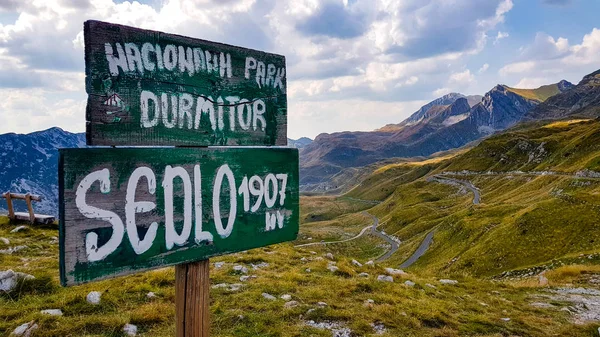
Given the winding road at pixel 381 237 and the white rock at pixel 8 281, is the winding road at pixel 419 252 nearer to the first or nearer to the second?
the winding road at pixel 381 237

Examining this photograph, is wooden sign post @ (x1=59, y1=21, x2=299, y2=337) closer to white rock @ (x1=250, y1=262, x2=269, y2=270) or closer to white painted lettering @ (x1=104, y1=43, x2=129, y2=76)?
white painted lettering @ (x1=104, y1=43, x2=129, y2=76)

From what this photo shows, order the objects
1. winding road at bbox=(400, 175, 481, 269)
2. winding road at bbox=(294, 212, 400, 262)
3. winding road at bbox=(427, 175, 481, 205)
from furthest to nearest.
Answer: winding road at bbox=(427, 175, 481, 205) < winding road at bbox=(294, 212, 400, 262) < winding road at bbox=(400, 175, 481, 269)

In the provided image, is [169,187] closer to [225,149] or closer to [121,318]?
[225,149]

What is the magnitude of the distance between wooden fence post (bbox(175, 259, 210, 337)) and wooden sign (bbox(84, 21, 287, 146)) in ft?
4.35

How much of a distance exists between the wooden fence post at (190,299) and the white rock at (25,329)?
4.28 meters

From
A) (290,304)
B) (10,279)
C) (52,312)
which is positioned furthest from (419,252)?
(52,312)

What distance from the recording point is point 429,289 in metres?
11.2

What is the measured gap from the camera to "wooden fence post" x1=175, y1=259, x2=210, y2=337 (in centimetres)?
366

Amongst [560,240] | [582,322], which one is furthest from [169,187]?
[560,240]

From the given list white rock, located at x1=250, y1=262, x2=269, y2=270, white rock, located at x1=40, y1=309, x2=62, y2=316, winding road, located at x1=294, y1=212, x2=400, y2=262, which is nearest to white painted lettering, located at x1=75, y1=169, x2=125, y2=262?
white rock, located at x1=40, y1=309, x2=62, y2=316

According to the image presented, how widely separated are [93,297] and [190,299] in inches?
219

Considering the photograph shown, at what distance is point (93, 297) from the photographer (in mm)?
7816

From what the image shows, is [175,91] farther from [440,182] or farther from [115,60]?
[440,182]

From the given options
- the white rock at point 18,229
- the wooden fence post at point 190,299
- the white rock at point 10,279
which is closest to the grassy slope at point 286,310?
the white rock at point 10,279
